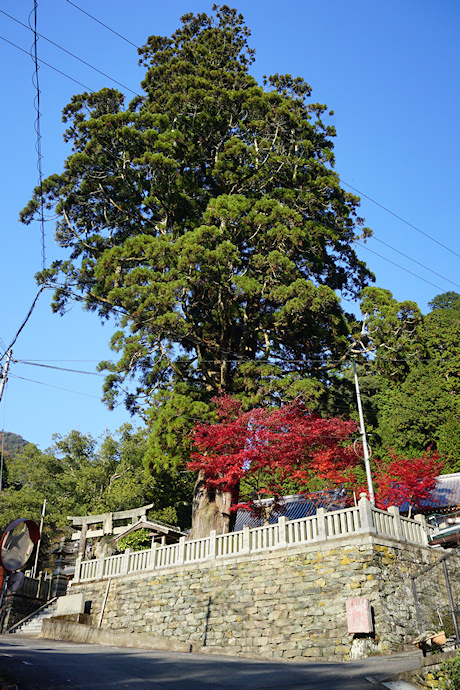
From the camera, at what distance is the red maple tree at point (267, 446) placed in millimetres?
17922

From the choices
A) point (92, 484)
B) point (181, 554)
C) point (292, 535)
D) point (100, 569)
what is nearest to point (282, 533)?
point (292, 535)

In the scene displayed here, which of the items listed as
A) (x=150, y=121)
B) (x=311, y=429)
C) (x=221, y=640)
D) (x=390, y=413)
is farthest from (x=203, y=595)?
(x=390, y=413)

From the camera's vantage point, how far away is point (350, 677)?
337 inches

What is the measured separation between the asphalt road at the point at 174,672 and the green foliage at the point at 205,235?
873 cm

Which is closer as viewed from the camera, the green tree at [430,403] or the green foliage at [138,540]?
the green foliage at [138,540]

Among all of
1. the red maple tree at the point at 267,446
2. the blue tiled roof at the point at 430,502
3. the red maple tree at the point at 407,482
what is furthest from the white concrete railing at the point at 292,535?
the blue tiled roof at the point at 430,502

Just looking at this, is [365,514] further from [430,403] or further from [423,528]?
[430,403]

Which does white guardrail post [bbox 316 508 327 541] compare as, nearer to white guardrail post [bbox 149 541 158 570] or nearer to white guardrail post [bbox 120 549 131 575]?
white guardrail post [bbox 149 541 158 570]

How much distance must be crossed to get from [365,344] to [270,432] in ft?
18.5

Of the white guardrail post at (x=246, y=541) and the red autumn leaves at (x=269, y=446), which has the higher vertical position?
the red autumn leaves at (x=269, y=446)

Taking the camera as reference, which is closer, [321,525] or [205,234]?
[321,525]

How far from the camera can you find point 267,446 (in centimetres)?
1783

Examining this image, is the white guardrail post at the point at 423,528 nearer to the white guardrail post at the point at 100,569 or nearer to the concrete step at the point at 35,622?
the white guardrail post at the point at 100,569

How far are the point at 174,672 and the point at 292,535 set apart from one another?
630 centimetres
